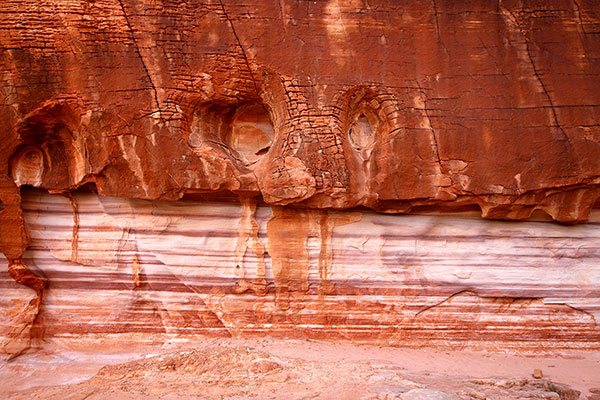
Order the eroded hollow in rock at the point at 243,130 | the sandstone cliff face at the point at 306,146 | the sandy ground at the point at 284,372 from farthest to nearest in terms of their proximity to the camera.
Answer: the eroded hollow in rock at the point at 243,130 < the sandstone cliff face at the point at 306,146 < the sandy ground at the point at 284,372

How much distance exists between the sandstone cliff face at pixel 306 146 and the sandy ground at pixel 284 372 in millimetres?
275

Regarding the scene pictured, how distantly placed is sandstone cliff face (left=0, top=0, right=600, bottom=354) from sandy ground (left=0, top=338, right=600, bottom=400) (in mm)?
275

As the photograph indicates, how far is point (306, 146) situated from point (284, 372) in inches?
75.3

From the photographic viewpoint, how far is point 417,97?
3775 millimetres

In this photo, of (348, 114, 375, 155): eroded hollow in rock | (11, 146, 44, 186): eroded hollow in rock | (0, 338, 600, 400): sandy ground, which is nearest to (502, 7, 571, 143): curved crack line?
(348, 114, 375, 155): eroded hollow in rock

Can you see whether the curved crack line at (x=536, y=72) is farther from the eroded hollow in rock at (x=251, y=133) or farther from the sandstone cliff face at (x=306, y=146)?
the eroded hollow in rock at (x=251, y=133)

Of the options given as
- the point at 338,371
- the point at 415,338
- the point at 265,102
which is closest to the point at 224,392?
the point at 338,371

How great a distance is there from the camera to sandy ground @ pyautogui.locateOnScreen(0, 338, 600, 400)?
121 inches

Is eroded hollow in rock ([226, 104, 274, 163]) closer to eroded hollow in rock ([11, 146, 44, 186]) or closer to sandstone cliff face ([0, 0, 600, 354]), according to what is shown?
sandstone cliff face ([0, 0, 600, 354])

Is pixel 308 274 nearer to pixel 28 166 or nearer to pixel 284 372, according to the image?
pixel 284 372

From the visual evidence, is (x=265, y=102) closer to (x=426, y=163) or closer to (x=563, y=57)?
(x=426, y=163)

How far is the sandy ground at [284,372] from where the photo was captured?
121 inches

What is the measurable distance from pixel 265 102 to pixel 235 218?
1.15 meters

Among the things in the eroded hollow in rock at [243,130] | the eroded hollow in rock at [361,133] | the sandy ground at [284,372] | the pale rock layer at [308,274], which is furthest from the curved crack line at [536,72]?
the eroded hollow in rock at [243,130]
